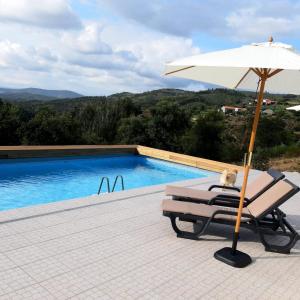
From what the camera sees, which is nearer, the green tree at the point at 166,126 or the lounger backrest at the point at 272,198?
the lounger backrest at the point at 272,198

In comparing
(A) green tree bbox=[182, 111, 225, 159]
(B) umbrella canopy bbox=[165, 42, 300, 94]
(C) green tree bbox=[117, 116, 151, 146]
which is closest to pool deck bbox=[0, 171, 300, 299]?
(B) umbrella canopy bbox=[165, 42, 300, 94]

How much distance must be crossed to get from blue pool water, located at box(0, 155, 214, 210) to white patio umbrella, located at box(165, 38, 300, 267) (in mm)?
5082

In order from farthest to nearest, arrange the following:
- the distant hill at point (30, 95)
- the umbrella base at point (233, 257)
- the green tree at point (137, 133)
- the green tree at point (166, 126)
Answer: the distant hill at point (30, 95) → the green tree at point (137, 133) → the green tree at point (166, 126) → the umbrella base at point (233, 257)

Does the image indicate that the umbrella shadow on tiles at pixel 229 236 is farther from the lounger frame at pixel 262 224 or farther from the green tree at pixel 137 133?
the green tree at pixel 137 133

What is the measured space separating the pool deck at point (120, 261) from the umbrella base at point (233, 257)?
0.21 ft

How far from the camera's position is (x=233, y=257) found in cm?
377

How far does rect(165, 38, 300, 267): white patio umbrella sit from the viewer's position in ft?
10.6

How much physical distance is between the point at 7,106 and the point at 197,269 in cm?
1860

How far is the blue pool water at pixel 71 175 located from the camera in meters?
8.57

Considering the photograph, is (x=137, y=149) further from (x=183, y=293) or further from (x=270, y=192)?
(x=183, y=293)

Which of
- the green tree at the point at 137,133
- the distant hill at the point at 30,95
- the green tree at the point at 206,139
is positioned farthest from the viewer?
the distant hill at the point at 30,95

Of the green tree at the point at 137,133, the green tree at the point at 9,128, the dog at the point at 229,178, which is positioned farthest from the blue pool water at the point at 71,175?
the green tree at the point at 137,133

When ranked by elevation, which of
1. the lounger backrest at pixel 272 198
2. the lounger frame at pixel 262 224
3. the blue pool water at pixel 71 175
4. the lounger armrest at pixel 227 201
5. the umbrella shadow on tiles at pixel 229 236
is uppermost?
the lounger backrest at pixel 272 198

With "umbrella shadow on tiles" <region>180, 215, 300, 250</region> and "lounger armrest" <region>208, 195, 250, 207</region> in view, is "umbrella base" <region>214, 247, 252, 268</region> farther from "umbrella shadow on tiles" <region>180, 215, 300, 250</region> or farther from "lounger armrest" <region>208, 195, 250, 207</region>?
"lounger armrest" <region>208, 195, 250, 207</region>
